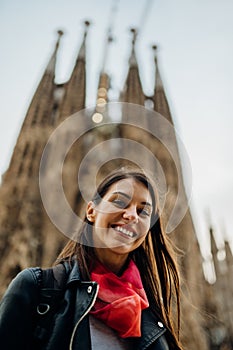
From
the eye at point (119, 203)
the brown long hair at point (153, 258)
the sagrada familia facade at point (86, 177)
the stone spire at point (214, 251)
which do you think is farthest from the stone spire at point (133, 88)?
the eye at point (119, 203)

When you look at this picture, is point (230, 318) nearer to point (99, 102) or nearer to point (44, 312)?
point (99, 102)

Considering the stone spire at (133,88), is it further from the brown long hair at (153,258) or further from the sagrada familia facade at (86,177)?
the brown long hair at (153,258)

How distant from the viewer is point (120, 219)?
1233mm

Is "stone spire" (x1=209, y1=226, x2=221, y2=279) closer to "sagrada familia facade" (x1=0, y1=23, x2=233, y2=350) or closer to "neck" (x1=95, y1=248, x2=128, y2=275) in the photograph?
"sagrada familia facade" (x1=0, y1=23, x2=233, y2=350)

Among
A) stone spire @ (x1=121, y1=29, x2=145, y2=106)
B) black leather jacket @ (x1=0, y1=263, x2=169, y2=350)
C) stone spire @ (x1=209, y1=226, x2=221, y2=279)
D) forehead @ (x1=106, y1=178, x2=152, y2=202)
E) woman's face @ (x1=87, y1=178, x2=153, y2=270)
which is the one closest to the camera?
black leather jacket @ (x1=0, y1=263, x2=169, y2=350)

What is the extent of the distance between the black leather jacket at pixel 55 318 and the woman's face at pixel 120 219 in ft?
0.55

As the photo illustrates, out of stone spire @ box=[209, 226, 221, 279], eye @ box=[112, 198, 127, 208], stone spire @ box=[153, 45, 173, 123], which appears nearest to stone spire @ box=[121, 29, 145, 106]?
stone spire @ box=[153, 45, 173, 123]

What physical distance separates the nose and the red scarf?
20 centimetres

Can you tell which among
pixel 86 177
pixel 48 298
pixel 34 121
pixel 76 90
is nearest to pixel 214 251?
pixel 86 177

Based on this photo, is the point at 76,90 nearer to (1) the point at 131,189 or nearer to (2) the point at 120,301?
(1) the point at 131,189

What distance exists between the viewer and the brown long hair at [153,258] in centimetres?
124

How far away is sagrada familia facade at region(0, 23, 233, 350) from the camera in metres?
8.41

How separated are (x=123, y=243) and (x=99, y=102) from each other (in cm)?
1364

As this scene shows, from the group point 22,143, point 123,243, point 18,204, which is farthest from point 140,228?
point 22,143
